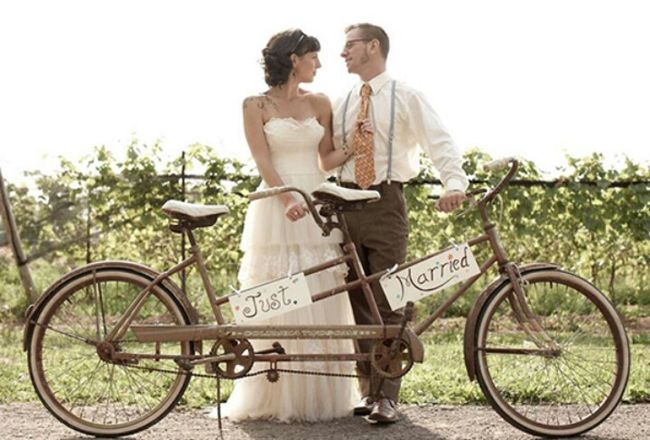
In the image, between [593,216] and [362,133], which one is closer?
[362,133]

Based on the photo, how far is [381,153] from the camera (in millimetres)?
5215

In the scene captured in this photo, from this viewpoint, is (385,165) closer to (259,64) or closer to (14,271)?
(259,64)

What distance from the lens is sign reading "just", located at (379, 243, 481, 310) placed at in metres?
4.88

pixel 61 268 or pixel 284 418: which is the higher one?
pixel 61 268

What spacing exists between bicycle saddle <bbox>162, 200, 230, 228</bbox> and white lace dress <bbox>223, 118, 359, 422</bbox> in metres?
0.48

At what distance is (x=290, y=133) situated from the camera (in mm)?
5133

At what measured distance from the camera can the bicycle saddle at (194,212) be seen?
474 centimetres

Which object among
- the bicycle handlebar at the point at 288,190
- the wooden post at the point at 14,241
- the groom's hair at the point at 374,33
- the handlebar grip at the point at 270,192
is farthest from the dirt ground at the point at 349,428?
the wooden post at the point at 14,241

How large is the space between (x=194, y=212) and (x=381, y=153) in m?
0.95

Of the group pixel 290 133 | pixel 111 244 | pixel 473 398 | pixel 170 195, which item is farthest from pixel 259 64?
pixel 111 244

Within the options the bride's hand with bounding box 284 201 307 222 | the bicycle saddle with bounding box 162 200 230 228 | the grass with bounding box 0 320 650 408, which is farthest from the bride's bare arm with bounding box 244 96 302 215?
the grass with bounding box 0 320 650 408

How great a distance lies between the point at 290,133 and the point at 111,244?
5.10 metres

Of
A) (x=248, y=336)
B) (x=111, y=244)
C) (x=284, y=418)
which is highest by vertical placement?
(x=111, y=244)

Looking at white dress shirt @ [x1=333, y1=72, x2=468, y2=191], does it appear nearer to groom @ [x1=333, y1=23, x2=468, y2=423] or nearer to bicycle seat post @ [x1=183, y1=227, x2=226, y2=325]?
groom @ [x1=333, y1=23, x2=468, y2=423]
